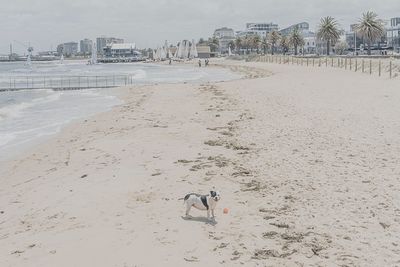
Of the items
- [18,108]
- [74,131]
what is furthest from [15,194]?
[18,108]

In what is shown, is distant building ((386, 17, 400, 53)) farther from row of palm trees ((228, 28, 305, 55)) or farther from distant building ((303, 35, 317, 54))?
distant building ((303, 35, 317, 54))

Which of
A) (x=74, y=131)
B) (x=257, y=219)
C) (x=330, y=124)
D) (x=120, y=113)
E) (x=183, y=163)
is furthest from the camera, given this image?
(x=120, y=113)

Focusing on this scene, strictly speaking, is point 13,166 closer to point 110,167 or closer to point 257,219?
point 110,167

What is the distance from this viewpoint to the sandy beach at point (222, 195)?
7230mm

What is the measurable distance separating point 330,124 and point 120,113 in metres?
A: 14.3

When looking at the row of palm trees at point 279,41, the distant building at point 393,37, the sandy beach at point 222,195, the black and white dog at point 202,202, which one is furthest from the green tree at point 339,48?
the black and white dog at point 202,202

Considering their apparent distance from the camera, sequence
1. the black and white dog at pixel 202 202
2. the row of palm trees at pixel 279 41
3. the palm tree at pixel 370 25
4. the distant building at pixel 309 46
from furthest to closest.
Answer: the distant building at pixel 309 46
the row of palm trees at pixel 279 41
the palm tree at pixel 370 25
the black and white dog at pixel 202 202

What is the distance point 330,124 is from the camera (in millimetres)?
17703

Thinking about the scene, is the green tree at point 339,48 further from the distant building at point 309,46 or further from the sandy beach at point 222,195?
the sandy beach at point 222,195

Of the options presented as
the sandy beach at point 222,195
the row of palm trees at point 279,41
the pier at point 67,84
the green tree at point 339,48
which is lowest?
the sandy beach at point 222,195

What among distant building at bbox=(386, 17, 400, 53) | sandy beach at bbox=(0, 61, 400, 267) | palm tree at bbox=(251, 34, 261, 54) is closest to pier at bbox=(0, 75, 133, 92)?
sandy beach at bbox=(0, 61, 400, 267)

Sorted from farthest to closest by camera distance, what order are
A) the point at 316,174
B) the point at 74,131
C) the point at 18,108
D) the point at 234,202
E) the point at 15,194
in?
the point at 18,108 < the point at 74,131 < the point at 15,194 < the point at 316,174 < the point at 234,202

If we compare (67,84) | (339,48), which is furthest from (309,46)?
(67,84)

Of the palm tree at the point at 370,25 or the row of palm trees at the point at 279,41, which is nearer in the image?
the palm tree at the point at 370,25
